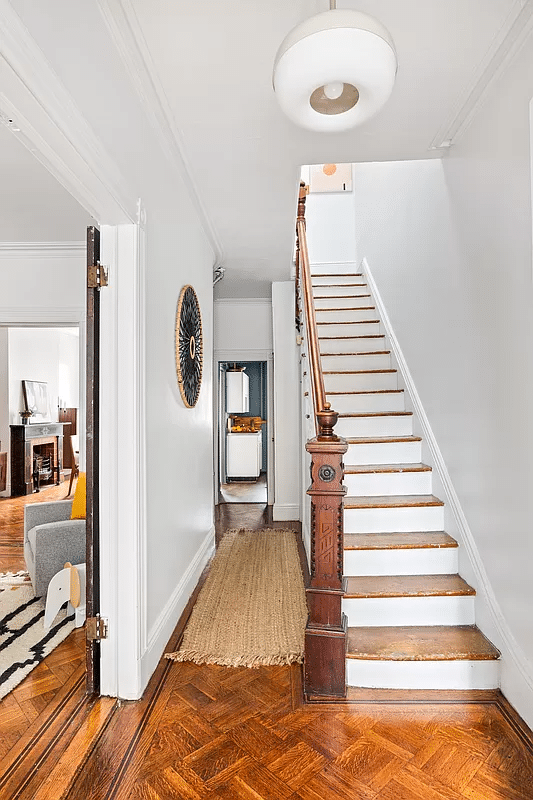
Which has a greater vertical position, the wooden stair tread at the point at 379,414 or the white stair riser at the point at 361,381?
the white stair riser at the point at 361,381

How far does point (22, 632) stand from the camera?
297 cm

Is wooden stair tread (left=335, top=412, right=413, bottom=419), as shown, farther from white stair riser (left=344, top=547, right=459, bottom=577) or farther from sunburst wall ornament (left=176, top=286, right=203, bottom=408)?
white stair riser (left=344, top=547, right=459, bottom=577)

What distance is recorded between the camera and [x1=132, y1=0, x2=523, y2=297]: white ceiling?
6.20 ft

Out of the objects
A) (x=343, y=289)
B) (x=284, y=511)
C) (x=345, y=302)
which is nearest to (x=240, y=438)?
(x=284, y=511)

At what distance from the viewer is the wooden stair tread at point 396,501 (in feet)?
10.0

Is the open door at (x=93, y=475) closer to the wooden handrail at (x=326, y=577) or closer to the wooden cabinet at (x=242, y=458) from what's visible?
the wooden handrail at (x=326, y=577)

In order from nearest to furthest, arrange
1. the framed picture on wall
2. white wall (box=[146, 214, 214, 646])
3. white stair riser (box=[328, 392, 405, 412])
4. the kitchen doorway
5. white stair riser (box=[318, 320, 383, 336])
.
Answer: white wall (box=[146, 214, 214, 646])
white stair riser (box=[328, 392, 405, 412])
white stair riser (box=[318, 320, 383, 336])
the framed picture on wall
the kitchen doorway

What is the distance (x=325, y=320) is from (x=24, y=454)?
17.0 feet

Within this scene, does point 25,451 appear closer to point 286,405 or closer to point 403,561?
point 286,405

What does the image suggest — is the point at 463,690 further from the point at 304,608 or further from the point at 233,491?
the point at 233,491

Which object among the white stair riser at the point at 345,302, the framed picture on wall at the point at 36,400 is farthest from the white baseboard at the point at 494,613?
the framed picture on wall at the point at 36,400

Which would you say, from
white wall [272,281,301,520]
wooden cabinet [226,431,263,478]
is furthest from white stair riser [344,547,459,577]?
wooden cabinet [226,431,263,478]

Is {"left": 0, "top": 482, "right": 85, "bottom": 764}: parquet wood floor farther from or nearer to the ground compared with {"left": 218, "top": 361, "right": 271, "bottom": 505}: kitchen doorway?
nearer to the ground

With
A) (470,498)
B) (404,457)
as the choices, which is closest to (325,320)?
(404,457)
